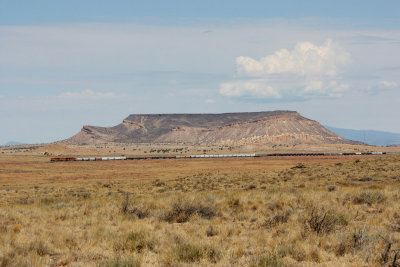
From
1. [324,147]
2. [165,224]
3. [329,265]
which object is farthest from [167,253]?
[324,147]

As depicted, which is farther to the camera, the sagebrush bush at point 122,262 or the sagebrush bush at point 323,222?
the sagebrush bush at point 323,222

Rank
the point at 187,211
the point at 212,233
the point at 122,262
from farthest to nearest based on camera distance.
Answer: the point at 187,211
the point at 212,233
the point at 122,262

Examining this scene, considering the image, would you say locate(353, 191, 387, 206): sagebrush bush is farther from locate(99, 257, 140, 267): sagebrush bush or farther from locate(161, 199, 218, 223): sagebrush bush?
locate(99, 257, 140, 267): sagebrush bush

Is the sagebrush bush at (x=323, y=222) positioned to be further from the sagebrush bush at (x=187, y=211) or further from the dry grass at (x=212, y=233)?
the sagebrush bush at (x=187, y=211)

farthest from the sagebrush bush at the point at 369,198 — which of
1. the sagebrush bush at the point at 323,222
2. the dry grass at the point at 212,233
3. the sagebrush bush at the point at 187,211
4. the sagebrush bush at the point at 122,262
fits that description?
the sagebrush bush at the point at 122,262

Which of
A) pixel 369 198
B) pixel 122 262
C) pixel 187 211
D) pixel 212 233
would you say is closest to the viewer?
pixel 122 262

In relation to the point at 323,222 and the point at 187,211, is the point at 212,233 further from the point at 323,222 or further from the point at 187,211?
the point at 187,211

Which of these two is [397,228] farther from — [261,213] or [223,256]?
[223,256]

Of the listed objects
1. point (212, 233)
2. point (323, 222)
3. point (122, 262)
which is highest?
point (323, 222)

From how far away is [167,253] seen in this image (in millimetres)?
10211

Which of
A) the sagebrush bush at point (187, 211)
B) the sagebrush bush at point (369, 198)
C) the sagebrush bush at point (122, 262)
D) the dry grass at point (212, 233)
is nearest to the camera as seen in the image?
the sagebrush bush at point (122, 262)

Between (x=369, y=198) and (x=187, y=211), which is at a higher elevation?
(x=369, y=198)

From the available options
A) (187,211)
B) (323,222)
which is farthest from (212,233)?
(187,211)

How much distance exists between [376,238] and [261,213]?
583cm
